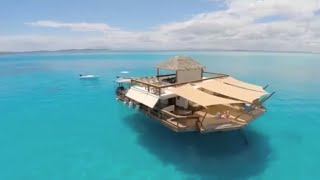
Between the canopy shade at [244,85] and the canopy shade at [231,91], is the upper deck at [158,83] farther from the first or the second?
the canopy shade at [231,91]

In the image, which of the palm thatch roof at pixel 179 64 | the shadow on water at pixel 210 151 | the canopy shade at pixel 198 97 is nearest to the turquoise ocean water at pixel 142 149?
the shadow on water at pixel 210 151

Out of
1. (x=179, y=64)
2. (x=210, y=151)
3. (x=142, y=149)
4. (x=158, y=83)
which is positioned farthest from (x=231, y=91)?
(x=142, y=149)

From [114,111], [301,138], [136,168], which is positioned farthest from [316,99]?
[136,168]

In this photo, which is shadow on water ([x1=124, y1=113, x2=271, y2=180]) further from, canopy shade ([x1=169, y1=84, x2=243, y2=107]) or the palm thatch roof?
the palm thatch roof

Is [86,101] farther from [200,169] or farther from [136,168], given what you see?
[200,169]

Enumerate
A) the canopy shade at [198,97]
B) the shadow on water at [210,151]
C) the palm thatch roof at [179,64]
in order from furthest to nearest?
1. the palm thatch roof at [179,64]
2. the canopy shade at [198,97]
3. the shadow on water at [210,151]

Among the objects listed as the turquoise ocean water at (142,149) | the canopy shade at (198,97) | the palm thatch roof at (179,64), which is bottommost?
the turquoise ocean water at (142,149)

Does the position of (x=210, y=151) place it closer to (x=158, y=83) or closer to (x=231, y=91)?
(x=231, y=91)
